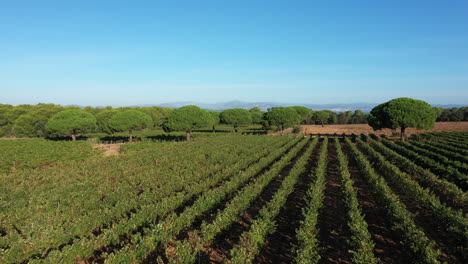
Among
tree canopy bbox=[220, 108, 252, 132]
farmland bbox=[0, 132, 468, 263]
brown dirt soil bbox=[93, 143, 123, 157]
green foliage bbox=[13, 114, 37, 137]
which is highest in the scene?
tree canopy bbox=[220, 108, 252, 132]

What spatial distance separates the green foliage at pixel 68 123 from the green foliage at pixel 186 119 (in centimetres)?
1471

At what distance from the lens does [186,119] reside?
131 feet

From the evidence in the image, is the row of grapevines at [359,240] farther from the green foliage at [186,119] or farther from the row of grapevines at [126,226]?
the green foliage at [186,119]

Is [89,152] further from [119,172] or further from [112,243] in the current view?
[112,243]

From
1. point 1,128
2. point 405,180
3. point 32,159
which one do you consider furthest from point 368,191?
point 1,128

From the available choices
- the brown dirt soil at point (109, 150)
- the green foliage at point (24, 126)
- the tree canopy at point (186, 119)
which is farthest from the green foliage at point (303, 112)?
the green foliage at point (24, 126)

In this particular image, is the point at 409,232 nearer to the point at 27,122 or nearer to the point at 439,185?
the point at 439,185

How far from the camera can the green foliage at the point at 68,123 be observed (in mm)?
39094

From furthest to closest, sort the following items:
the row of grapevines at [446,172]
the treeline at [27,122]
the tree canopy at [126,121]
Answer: the treeline at [27,122]
the tree canopy at [126,121]
the row of grapevines at [446,172]

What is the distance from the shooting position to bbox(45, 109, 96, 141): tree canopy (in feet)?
128

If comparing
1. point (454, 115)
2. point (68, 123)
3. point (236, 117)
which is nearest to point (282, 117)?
point (236, 117)

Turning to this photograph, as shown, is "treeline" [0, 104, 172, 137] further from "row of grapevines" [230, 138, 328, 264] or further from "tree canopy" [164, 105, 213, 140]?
"row of grapevines" [230, 138, 328, 264]

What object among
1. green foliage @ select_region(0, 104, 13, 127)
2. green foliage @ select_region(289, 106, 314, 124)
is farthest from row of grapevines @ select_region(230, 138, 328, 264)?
green foliage @ select_region(289, 106, 314, 124)

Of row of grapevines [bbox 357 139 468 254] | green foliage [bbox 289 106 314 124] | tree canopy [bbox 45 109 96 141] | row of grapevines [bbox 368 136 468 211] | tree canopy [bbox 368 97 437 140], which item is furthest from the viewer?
green foliage [bbox 289 106 314 124]
